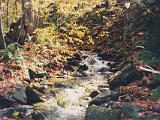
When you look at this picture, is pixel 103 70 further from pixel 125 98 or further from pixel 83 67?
pixel 125 98

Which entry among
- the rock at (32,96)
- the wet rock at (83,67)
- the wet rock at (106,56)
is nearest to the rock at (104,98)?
the rock at (32,96)

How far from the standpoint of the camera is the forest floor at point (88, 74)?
11336 millimetres

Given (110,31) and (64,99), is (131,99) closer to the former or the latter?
(64,99)

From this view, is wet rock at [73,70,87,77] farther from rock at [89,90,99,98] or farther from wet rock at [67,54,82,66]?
rock at [89,90,99,98]

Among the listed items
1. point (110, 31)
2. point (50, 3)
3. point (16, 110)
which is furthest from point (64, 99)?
point (110, 31)

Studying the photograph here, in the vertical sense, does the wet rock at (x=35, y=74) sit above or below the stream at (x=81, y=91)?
above

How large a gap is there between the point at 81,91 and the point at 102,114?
11.9ft

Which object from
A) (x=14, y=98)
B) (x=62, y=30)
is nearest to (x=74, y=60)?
(x=62, y=30)

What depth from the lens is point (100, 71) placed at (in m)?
18.0

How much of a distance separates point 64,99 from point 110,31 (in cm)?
1313

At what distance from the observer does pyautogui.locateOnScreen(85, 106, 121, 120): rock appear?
10.6 meters

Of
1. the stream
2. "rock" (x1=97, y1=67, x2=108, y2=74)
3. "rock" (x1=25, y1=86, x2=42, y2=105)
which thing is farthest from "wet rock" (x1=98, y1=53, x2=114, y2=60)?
"rock" (x1=25, y1=86, x2=42, y2=105)

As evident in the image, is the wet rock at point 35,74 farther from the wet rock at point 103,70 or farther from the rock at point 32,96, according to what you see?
the wet rock at point 103,70

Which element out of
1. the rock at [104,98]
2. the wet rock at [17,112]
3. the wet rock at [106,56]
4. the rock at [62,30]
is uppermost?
the rock at [62,30]
